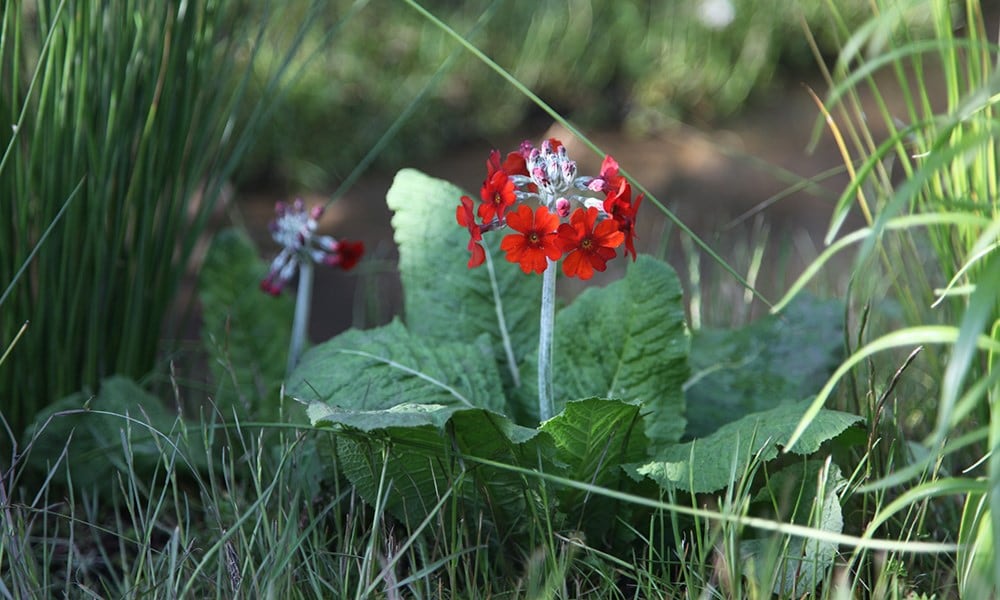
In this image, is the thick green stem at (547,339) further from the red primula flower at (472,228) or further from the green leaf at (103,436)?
the green leaf at (103,436)

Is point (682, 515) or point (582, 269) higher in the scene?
point (582, 269)

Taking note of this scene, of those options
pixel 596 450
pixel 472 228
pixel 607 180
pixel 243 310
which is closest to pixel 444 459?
pixel 596 450

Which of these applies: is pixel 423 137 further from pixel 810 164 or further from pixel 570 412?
pixel 570 412

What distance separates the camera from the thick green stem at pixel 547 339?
1.38 m

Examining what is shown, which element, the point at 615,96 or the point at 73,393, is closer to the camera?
the point at 73,393

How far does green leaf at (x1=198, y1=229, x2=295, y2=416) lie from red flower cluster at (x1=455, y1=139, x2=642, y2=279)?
709 millimetres

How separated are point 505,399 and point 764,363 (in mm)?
467

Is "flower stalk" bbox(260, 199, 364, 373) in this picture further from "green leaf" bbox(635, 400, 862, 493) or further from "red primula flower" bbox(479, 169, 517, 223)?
"green leaf" bbox(635, 400, 862, 493)

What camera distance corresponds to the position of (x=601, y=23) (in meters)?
4.14

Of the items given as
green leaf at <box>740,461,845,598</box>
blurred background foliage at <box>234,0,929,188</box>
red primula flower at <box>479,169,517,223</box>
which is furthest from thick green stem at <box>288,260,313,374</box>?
blurred background foliage at <box>234,0,929,188</box>

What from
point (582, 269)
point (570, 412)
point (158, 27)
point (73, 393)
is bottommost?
point (73, 393)

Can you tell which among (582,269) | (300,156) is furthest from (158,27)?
(300,156)

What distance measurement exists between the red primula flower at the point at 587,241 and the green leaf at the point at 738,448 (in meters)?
0.27

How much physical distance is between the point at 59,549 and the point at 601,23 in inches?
124
